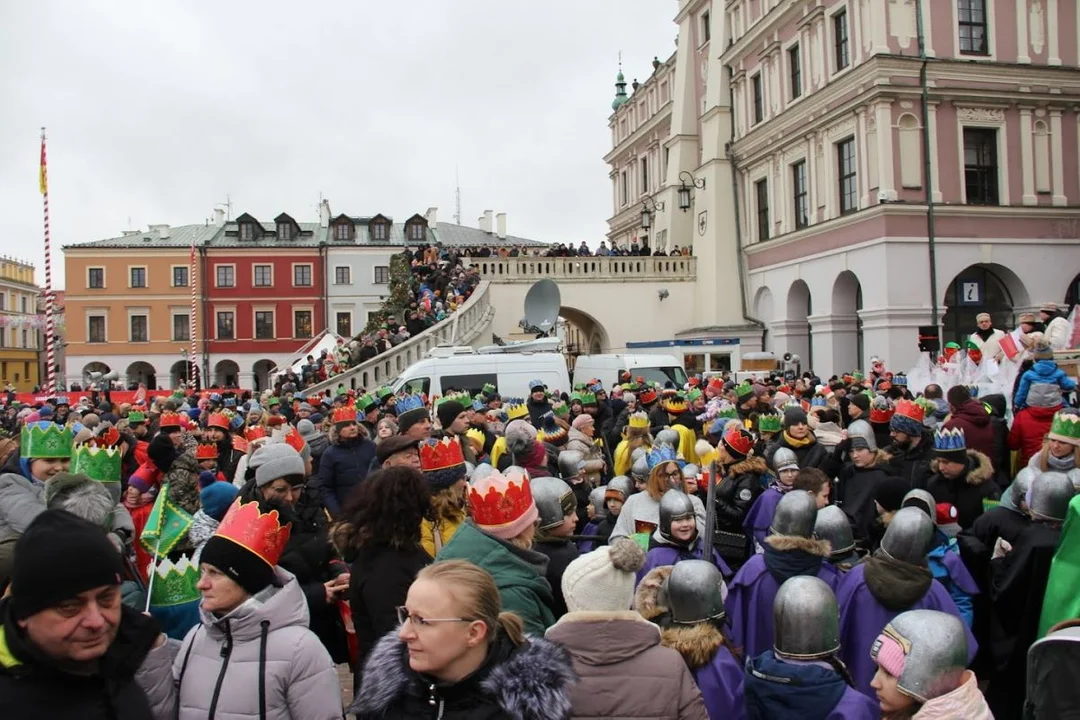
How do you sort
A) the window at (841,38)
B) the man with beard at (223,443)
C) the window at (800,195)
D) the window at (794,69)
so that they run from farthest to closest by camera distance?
the window at (800,195), the window at (794,69), the window at (841,38), the man with beard at (223,443)

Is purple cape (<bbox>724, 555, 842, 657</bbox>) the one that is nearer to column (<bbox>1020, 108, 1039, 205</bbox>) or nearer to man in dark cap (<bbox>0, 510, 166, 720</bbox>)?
man in dark cap (<bbox>0, 510, 166, 720</bbox>)

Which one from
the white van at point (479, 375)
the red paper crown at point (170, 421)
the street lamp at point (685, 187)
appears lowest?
the red paper crown at point (170, 421)

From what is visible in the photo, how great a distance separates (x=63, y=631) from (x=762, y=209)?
3035cm

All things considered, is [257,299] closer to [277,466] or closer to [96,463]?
[96,463]

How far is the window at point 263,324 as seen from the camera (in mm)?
65438

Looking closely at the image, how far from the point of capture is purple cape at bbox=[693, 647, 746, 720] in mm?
3531

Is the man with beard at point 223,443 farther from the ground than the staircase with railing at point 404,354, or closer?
closer

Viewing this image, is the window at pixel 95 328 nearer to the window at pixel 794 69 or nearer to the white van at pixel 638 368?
the window at pixel 794 69

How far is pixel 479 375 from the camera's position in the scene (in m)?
16.2

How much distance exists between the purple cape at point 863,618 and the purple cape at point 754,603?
0.17 metres

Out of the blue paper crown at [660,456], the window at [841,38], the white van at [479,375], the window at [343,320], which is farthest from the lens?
the window at [343,320]

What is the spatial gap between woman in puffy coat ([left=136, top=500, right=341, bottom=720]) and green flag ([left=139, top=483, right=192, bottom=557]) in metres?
1.37

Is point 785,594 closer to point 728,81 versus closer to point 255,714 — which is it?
point 255,714

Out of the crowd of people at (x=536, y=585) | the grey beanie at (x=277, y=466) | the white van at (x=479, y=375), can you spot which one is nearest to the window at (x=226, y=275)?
the white van at (x=479, y=375)
